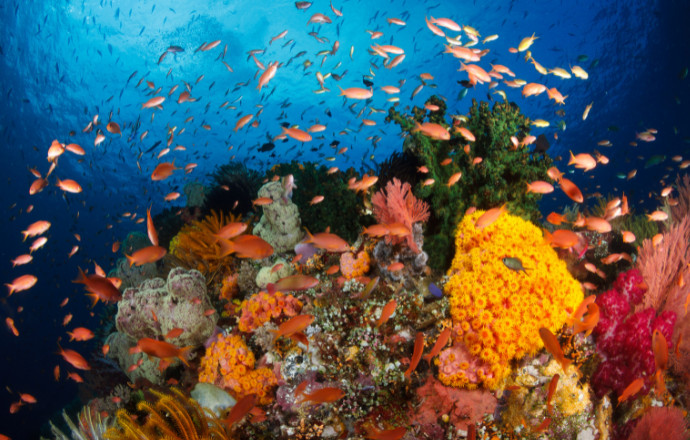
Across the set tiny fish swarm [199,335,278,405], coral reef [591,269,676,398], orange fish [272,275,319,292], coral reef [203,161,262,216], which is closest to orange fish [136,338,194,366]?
tiny fish swarm [199,335,278,405]

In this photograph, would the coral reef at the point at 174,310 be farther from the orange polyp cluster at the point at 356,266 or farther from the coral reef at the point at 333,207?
the coral reef at the point at 333,207

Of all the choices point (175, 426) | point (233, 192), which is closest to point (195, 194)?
point (233, 192)

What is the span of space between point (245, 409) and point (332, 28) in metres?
35.0

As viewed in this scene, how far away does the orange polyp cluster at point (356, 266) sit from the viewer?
552cm

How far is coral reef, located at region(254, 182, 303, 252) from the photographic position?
717 centimetres

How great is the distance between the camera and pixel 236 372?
4.58 metres

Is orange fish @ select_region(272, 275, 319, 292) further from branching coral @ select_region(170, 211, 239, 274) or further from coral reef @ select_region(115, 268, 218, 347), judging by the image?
branching coral @ select_region(170, 211, 239, 274)

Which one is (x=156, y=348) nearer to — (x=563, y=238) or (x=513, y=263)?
(x=513, y=263)

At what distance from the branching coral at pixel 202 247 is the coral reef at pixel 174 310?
1.51 m

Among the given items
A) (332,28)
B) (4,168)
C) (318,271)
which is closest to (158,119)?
(4,168)

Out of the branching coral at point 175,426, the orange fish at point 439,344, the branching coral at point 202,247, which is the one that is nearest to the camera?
the orange fish at point 439,344

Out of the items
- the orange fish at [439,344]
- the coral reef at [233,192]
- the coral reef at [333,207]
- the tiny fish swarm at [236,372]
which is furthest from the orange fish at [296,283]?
the coral reef at [233,192]

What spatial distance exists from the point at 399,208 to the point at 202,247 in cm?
487

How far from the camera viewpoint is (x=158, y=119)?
43781 millimetres
